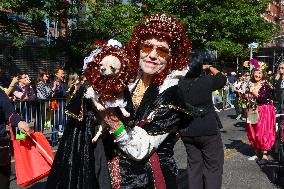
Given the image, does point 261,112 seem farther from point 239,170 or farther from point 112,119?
point 112,119

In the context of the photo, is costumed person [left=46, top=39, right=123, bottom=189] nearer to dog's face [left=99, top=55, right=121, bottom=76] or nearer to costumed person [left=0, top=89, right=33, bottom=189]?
dog's face [left=99, top=55, right=121, bottom=76]

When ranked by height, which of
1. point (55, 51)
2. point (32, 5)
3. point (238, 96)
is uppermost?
point (32, 5)

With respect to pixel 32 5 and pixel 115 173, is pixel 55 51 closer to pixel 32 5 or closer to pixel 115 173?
pixel 32 5

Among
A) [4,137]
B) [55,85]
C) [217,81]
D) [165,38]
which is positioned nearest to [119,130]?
[165,38]

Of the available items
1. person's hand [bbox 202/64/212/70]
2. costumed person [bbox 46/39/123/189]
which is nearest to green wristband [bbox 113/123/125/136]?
costumed person [bbox 46/39/123/189]

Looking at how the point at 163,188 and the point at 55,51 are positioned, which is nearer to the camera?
the point at 163,188

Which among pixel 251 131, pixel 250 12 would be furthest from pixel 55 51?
pixel 250 12

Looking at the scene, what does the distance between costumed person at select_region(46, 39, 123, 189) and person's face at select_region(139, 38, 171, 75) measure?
319mm

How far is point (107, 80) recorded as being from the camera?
2.54 meters

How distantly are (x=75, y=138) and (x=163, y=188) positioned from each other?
0.58 m

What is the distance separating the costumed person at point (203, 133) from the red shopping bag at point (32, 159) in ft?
5.54

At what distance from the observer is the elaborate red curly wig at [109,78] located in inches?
99.8

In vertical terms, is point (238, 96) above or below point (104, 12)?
below

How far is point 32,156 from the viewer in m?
4.40
